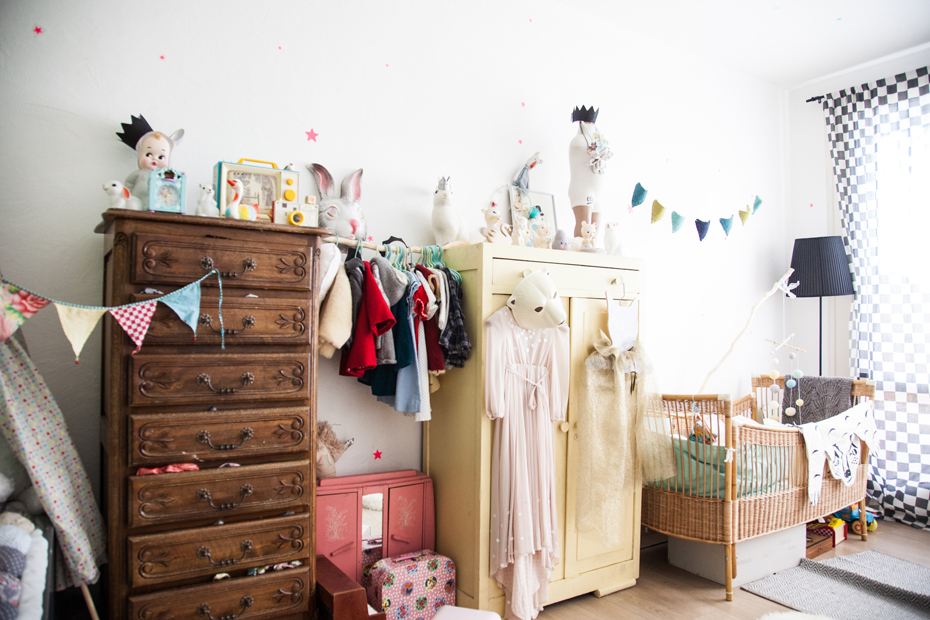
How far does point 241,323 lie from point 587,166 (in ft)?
5.85

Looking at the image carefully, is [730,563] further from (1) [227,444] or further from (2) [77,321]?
(2) [77,321]

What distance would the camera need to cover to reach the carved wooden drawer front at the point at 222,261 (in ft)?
5.36

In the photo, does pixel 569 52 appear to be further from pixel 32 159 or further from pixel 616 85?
pixel 32 159

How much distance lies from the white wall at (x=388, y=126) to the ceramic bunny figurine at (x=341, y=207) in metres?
0.08

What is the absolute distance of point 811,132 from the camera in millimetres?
4176

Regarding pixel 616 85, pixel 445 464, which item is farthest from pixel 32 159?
pixel 616 85

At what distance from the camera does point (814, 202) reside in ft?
13.6

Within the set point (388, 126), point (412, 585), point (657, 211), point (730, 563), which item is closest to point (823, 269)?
point (657, 211)

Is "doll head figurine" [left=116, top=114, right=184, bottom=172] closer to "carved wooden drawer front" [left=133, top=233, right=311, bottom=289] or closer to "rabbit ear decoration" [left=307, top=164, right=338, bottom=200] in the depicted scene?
"carved wooden drawer front" [left=133, top=233, right=311, bottom=289]

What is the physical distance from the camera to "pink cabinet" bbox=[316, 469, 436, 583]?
2.25 metres

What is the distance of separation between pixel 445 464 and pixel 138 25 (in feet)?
6.71

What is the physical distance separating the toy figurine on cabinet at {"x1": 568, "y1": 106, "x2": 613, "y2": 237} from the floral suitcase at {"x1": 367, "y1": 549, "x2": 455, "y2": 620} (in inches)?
64.0

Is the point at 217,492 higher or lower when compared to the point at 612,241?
lower

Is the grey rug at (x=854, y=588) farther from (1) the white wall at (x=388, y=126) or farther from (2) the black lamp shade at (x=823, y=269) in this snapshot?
(2) the black lamp shade at (x=823, y=269)
